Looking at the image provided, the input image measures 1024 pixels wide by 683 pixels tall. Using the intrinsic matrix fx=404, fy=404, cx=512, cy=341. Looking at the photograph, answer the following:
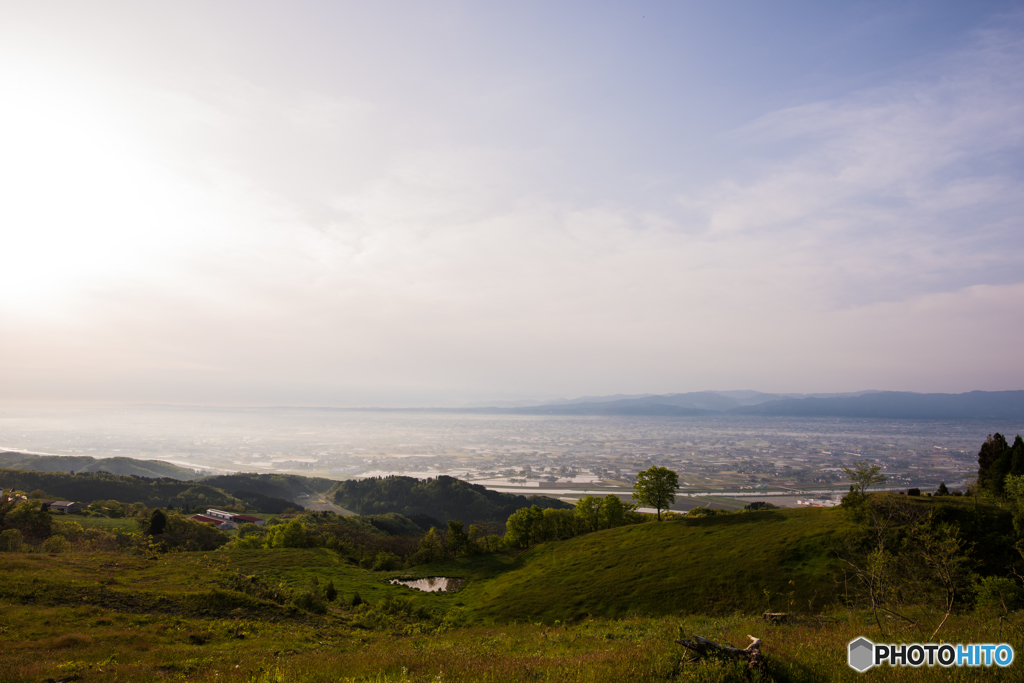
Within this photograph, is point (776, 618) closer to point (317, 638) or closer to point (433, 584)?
point (317, 638)

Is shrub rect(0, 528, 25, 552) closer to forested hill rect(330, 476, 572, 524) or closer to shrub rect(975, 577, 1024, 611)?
shrub rect(975, 577, 1024, 611)

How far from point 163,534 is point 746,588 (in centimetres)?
8249

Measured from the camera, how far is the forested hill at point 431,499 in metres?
149

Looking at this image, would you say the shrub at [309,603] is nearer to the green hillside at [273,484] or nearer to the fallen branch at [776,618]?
the fallen branch at [776,618]

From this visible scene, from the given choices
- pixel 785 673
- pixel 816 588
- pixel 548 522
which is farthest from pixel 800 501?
pixel 785 673

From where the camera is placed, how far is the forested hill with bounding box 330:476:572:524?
149125mm

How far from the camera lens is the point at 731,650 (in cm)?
880

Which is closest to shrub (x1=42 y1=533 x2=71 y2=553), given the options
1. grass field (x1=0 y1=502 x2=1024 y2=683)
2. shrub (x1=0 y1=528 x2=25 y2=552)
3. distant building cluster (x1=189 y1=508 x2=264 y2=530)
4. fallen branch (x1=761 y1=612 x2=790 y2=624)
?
shrub (x1=0 y1=528 x2=25 y2=552)

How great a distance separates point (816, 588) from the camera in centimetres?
3075

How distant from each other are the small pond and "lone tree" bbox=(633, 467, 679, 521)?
27545 mm

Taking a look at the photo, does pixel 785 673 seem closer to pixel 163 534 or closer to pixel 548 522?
pixel 548 522

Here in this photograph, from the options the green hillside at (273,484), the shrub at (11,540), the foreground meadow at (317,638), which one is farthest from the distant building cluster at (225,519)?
the foreground meadow at (317,638)

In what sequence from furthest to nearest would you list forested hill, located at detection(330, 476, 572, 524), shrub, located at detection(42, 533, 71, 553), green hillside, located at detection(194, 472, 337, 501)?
1. green hillside, located at detection(194, 472, 337, 501)
2. forested hill, located at detection(330, 476, 572, 524)
3. shrub, located at detection(42, 533, 71, 553)

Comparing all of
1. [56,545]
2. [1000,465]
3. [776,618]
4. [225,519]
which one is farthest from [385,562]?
[1000,465]
